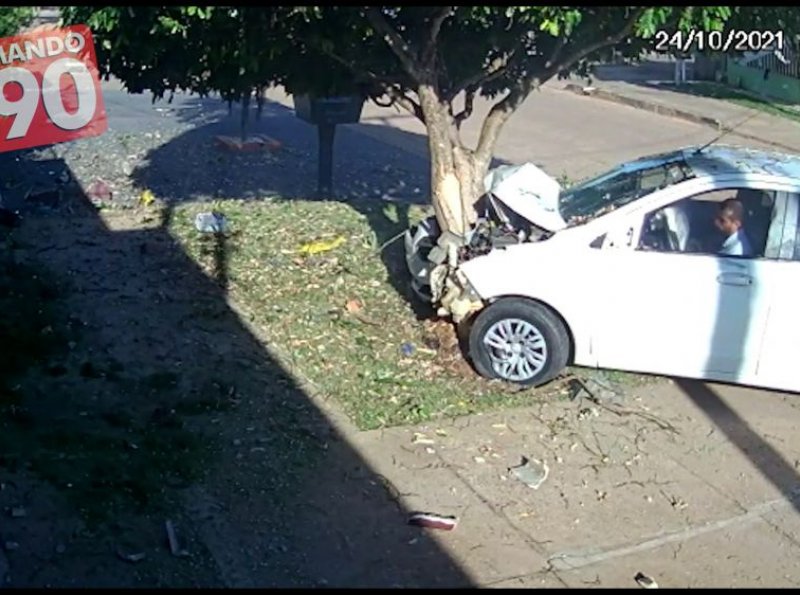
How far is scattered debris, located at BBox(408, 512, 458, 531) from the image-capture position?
5.91m

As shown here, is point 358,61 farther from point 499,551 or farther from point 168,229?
point 499,551

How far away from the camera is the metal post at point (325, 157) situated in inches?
510

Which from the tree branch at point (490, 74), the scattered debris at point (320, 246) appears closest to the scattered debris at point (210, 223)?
the scattered debris at point (320, 246)

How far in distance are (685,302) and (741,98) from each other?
1682 centimetres

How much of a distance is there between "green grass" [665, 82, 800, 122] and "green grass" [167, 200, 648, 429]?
38.1 feet

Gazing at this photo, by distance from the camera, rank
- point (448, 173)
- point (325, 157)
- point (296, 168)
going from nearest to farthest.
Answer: point (448, 173), point (325, 157), point (296, 168)

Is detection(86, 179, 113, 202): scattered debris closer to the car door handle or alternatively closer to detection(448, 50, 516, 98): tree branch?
detection(448, 50, 516, 98): tree branch

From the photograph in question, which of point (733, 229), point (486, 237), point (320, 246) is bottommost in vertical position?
point (320, 246)

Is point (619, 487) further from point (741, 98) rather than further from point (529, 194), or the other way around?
point (741, 98)

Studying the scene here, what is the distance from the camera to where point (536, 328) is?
7469mm

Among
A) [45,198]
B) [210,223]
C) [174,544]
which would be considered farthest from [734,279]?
[45,198]

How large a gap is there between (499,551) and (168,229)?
611 cm

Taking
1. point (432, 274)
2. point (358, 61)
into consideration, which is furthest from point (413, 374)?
point (358, 61)

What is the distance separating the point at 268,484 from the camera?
624 centimetres
